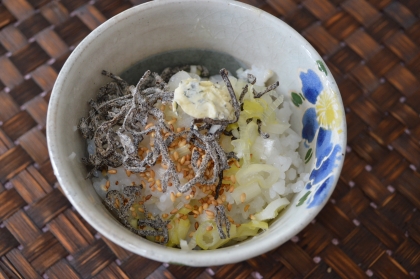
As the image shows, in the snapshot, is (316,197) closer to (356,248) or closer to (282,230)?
(282,230)

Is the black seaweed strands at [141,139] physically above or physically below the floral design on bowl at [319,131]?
above

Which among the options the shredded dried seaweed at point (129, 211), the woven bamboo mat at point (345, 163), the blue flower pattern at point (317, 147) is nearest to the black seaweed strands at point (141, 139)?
the shredded dried seaweed at point (129, 211)

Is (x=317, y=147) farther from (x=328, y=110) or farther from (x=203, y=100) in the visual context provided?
(x=203, y=100)

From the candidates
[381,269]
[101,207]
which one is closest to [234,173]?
[101,207]

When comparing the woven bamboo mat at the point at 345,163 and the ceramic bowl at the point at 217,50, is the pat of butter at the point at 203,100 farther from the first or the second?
the woven bamboo mat at the point at 345,163

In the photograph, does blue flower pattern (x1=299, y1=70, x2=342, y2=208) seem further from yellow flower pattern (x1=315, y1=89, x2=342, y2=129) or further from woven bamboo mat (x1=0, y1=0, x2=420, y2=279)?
woven bamboo mat (x1=0, y1=0, x2=420, y2=279)

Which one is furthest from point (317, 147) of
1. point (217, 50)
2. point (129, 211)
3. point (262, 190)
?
point (129, 211)

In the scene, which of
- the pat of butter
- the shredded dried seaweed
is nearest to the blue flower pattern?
the pat of butter
